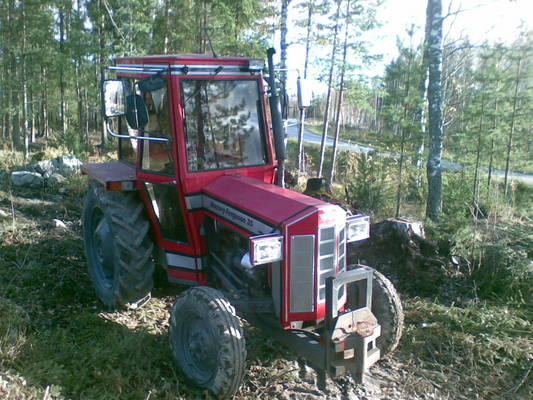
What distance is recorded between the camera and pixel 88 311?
493cm

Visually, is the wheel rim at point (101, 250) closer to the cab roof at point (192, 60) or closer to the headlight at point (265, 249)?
the cab roof at point (192, 60)

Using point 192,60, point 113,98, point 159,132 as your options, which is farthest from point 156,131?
point 192,60

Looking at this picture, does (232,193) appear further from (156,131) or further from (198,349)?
(198,349)

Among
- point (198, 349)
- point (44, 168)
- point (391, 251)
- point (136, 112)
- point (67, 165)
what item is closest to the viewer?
point (198, 349)

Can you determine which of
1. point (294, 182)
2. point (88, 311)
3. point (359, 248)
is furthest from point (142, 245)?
point (294, 182)

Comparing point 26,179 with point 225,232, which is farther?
point 26,179

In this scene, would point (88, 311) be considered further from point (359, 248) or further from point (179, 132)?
point (359, 248)

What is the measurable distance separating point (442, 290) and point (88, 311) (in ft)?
13.3

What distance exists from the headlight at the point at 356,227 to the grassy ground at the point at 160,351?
1236 mm

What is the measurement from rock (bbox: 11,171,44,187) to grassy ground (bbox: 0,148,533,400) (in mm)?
4166

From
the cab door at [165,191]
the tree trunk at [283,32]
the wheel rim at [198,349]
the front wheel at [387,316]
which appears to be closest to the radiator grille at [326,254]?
the front wheel at [387,316]

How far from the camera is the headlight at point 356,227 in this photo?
12.9ft

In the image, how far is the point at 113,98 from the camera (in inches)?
170

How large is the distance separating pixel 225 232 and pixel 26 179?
22.9ft
